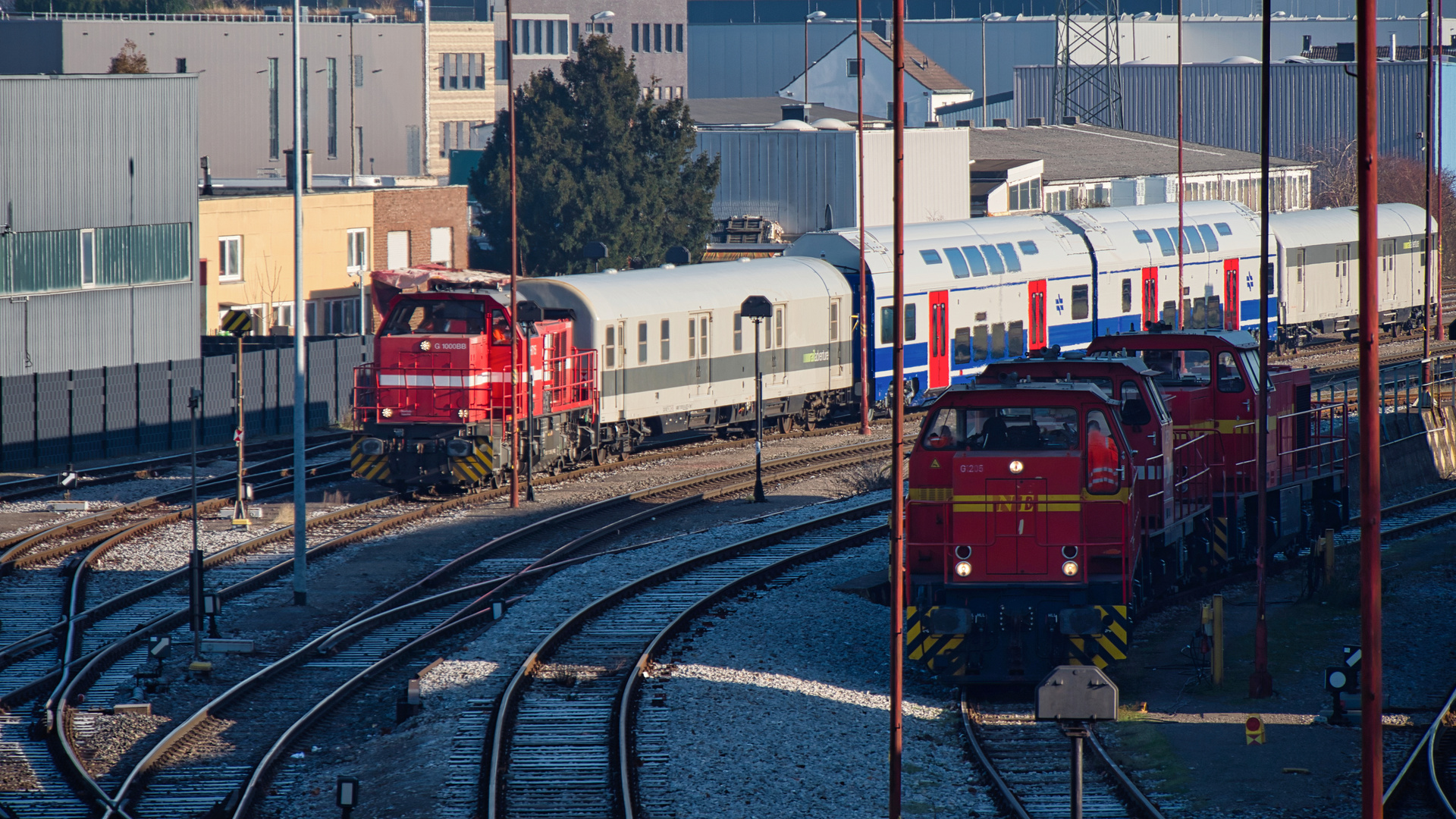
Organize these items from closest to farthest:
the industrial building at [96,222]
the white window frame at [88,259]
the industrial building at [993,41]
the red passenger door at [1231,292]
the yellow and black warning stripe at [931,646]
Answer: the yellow and black warning stripe at [931,646]
the industrial building at [96,222]
the white window frame at [88,259]
the red passenger door at [1231,292]
the industrial building at [993,41]

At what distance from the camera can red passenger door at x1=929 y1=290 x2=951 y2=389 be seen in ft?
128

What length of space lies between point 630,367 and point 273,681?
50.7ft

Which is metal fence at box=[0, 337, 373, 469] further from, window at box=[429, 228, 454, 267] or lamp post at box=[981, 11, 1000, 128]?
lamp post at box=[981, 11, 1000, 128]

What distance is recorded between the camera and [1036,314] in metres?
42.0

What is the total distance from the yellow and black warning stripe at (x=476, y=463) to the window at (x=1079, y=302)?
1826 cm

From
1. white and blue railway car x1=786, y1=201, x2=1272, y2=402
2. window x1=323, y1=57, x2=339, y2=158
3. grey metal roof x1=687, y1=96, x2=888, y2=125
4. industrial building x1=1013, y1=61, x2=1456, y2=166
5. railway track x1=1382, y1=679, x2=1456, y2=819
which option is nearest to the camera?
railway track x1=1382, y1=679, x2=1456, y2=819

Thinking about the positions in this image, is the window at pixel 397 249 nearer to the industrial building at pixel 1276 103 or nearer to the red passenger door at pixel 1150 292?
the red passenger door at pixel 1150 292

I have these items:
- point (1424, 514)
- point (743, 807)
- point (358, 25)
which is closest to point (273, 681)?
point (743, 807)

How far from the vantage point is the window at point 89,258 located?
39688mm

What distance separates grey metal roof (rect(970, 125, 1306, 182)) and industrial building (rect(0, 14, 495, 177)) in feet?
83.4

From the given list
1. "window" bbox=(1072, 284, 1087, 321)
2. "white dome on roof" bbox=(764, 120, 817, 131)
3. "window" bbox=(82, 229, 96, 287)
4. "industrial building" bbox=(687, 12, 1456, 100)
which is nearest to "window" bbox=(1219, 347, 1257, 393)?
"window" bbox=(1072, 284, 1087, 321)

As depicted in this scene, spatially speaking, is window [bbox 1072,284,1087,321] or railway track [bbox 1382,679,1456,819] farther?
window [bbox 1072,284,1087,321]

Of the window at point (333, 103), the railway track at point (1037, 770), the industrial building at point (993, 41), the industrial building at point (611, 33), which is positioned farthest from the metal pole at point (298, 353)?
the industrial building at point (993, 41)

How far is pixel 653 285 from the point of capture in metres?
35.1
